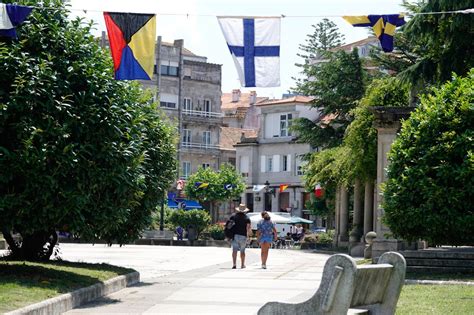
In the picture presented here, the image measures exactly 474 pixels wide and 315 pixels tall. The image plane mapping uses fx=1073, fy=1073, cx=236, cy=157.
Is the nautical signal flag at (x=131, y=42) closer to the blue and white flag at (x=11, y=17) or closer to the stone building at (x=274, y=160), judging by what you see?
the blue and white flag at (x=11, y=17)

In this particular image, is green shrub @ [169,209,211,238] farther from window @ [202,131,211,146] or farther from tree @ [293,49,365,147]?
window @ [202,131,211,146]

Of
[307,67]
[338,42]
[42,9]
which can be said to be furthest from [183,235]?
[42,9]

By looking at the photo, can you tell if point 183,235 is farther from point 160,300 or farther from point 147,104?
point 160,300

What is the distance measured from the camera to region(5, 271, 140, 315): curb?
14.7 m

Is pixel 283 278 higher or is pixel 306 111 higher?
pixel 306 111

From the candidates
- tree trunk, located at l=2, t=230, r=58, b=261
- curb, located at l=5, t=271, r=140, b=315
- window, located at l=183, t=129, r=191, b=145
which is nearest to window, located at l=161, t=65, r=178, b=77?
window, located at l=183, t=129, r=191, b=145

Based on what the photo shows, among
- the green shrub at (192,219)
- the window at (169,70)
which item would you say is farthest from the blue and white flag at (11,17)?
the window at (169,70)

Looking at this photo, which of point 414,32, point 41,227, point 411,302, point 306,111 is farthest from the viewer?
point 306,111

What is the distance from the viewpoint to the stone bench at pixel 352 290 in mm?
10273

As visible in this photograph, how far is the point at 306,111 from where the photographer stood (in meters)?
88.6

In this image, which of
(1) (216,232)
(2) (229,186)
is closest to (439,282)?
(1) (216,232)

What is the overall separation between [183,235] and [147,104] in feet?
136

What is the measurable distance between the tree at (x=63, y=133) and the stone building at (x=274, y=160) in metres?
68.7

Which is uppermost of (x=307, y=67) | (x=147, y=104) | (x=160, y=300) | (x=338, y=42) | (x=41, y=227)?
(x=338, y=42)
